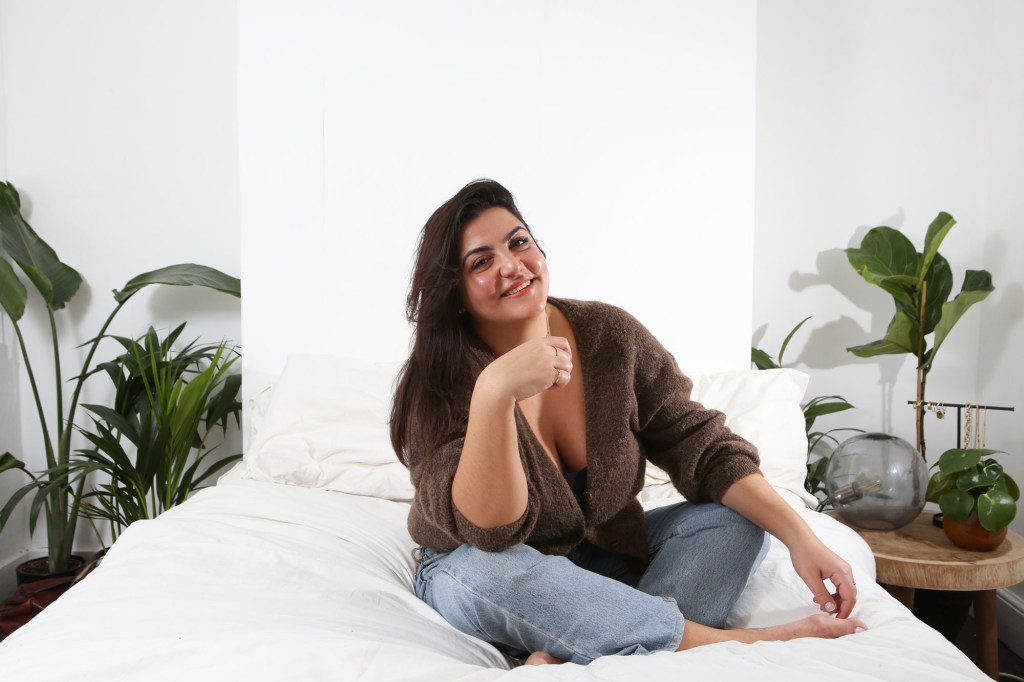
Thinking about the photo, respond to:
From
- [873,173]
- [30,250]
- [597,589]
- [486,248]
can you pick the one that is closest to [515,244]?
[486,248]

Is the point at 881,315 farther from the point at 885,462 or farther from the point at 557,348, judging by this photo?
the point at 557,348

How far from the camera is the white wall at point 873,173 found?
2299mm

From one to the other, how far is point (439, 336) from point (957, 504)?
128cm

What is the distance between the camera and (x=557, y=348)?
102 centimetres

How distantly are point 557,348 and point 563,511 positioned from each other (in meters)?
0.28

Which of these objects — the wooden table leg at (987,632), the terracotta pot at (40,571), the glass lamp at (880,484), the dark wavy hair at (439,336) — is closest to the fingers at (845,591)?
the dark wavy hair at (439,336)

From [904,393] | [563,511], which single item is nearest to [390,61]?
[563,511]

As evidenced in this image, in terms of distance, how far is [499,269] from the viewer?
1.18 metres

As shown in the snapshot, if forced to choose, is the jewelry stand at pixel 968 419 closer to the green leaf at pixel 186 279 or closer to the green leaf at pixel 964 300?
the green leaf at pixel 964 300

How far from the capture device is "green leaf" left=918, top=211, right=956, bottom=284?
6.51 feet

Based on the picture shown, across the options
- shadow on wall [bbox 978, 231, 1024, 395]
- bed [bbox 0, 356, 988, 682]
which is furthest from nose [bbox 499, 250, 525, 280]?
shadow on wall [bbox 978, 231, 1024, 395]

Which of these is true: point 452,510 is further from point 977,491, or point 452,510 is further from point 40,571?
point 40,571

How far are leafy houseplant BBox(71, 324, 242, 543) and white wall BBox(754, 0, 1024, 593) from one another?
1.76 metres

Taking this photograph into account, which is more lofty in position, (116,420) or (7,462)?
(116,420)
